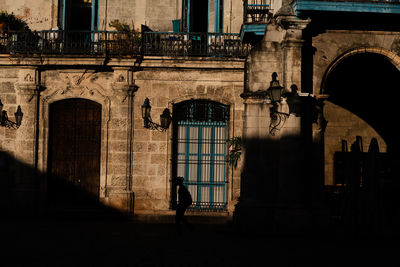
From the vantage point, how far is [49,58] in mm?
18484

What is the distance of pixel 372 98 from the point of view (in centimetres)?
1961

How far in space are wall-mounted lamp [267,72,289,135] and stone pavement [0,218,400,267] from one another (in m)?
2.39

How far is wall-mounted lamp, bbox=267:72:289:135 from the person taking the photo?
1329 centimetres

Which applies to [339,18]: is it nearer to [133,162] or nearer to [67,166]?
[133,162]

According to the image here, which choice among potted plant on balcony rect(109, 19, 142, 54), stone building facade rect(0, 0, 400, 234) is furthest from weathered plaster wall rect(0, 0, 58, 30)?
potted plant on balcony rect(109, 19, 142, 54)

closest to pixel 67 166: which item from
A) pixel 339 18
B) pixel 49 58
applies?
pixel 49 58

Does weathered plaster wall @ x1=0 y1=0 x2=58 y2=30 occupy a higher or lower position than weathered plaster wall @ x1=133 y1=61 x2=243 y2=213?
higher

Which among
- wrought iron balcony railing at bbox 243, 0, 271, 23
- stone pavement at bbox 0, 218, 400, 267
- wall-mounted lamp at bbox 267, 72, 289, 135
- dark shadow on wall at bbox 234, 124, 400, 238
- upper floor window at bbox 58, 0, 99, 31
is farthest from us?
upper floor window at bbox 58, 0, 99, 31

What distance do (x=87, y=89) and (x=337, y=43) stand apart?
26.6 ft

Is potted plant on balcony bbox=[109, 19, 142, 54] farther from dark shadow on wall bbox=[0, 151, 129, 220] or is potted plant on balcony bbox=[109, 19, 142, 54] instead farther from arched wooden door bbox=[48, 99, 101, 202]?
dark shadow on wall bbox=[0, 151, 129, 220]

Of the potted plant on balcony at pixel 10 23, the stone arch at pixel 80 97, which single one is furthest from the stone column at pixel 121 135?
the potted plant on balcony at pixel 10 23

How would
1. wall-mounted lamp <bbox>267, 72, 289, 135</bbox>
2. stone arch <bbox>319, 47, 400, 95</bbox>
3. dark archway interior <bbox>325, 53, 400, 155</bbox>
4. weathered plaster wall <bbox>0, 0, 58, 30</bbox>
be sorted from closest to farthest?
wall-mounted lamp <bbox>267, 72, 289, 135</bbox> → stone arch <bbox>319, 47, 400, 95</bbox> → dark archway interior <bbox>325, 53, 400, 155</bbox> → weathered plaster wall <bbox>0, 0, 58, 30</bbox>

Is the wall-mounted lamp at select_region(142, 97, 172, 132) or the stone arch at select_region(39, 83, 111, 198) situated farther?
the stone arch at select_region(39, 83, 111, 198)

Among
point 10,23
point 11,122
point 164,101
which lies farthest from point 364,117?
point 10,23
